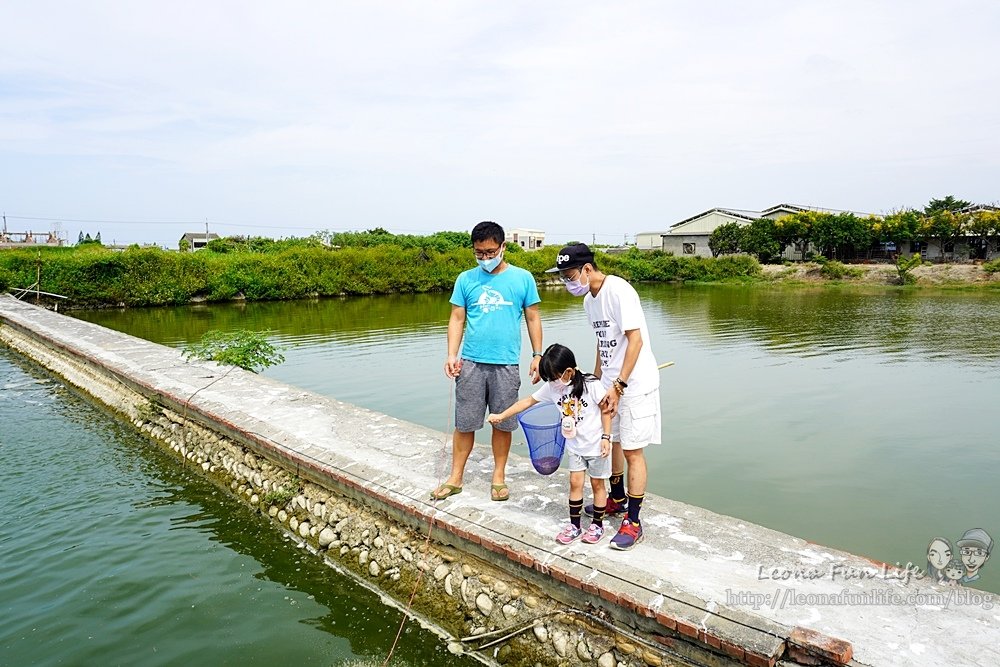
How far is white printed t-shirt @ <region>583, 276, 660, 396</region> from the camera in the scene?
A: 3.60m

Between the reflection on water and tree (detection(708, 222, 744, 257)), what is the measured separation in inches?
887

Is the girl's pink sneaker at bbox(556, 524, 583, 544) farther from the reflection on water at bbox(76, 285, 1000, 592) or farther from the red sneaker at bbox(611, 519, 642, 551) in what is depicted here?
the reflection on water at bbox(76, 285, 1000, 592)

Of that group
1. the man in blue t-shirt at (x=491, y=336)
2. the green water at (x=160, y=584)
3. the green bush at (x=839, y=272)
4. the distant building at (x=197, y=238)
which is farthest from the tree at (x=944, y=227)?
the distant building at (x=197, y=238)

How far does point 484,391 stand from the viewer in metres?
4.38

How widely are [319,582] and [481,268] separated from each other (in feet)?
8.25

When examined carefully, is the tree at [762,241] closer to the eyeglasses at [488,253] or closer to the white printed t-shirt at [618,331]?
the eyeglasses at [488,253]

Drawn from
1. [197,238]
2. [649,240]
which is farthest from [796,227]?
[197,238]

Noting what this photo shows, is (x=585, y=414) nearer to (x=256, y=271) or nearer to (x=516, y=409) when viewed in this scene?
(x=516, y=409)

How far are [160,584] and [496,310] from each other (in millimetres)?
3028

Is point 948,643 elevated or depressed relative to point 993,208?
depressed

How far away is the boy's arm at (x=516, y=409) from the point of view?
396 cm

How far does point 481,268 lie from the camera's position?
4.29 meters

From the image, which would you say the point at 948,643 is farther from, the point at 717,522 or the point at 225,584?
the point at 225,584

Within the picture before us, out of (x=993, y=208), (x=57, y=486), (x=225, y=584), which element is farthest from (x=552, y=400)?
(x=993, y=208)
